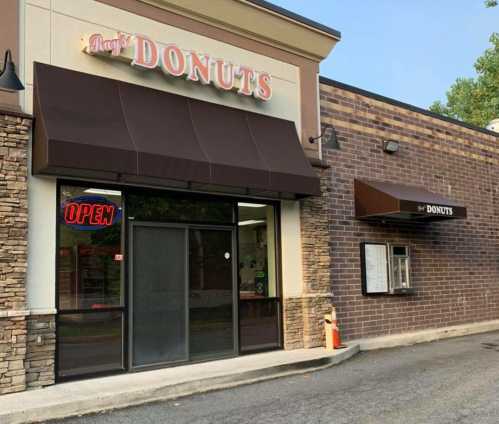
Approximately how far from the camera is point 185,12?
995 centimetres

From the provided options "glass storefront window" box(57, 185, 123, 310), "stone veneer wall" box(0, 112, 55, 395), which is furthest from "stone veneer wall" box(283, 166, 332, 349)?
"stone veneer wall" box(0, 112, 55, 395)

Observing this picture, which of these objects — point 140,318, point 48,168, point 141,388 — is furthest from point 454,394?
point 48,168

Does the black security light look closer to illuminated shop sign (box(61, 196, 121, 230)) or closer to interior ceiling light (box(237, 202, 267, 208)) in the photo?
illuminated shop sign (box(61, 196, 121, 230))

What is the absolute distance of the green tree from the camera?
105 feet

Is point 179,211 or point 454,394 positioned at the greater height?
point 179,211

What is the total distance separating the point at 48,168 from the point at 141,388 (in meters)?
3.24

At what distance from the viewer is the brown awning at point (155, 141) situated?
7875mm

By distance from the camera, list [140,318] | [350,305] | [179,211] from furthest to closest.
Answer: [350,305]
[179,211]
[140,318]

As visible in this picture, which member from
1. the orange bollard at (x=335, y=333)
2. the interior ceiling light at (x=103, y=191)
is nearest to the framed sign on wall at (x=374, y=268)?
the orange bollard at (x=335, y=333)

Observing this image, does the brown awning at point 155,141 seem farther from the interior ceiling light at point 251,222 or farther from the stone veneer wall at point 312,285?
the stone veneer wall at point 312,285

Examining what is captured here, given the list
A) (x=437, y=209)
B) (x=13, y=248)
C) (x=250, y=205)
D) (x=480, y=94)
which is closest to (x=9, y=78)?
(x=13, y=248)

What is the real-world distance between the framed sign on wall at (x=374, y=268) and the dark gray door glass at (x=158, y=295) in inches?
196

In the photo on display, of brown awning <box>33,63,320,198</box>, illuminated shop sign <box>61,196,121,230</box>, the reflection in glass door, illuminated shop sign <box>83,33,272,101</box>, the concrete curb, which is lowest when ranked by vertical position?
the concrete curb

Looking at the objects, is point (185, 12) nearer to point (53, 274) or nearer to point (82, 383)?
point (53, 274)
